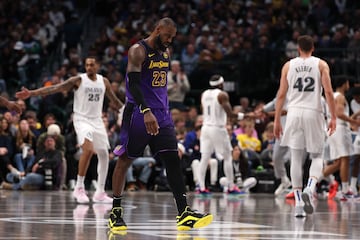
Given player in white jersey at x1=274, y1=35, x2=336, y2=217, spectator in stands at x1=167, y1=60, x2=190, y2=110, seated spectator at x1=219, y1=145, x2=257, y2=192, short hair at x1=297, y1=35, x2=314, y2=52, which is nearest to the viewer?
player in white jersey at x1=274, y1=35, x2=336, y2=217

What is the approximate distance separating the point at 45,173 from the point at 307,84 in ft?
31.9

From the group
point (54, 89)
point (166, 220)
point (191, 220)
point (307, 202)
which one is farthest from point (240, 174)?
point (191, 220)

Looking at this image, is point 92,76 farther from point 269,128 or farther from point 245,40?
point 245,40

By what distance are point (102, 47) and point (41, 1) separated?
3932mm

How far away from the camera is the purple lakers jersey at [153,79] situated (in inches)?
451

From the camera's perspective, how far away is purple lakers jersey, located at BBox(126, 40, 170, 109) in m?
11.5

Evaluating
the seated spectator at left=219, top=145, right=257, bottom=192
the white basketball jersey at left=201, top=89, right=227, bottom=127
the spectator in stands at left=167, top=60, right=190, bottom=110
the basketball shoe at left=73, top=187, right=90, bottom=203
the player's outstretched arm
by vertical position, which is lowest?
the basketball shoe at left=73, top=187, right=90, bottom=203

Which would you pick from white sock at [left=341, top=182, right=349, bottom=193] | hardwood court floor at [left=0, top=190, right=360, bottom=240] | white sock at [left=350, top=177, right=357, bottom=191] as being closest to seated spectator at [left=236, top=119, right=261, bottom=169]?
white sock at [left=350, top=177, right=357, bottom=191]

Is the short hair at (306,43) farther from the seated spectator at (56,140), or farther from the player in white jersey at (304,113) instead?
the seated spectator at (56,140)

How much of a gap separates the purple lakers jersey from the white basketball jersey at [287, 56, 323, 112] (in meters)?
2.93

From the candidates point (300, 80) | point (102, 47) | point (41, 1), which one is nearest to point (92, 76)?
point (300, 80)

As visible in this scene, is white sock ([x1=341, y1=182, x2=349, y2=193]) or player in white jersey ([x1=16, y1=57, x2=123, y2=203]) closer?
player in white jersey ([x1=16, y1=57, x2=123, y2=203])

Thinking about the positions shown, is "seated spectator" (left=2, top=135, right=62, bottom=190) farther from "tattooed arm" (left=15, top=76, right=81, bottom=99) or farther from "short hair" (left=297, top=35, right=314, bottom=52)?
"short hair" (left=297, top=35, right=314, bottom=52)

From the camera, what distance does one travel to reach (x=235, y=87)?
1024 inches
